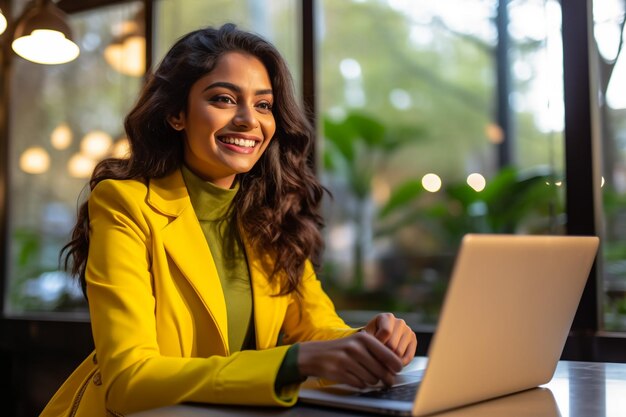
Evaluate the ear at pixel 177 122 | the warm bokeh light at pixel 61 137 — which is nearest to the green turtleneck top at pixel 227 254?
the ear at pixel 177 122

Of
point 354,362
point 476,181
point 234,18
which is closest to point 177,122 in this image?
point 354,362

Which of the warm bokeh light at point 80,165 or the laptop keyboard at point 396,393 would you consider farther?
the warm bokeh light at point 80,165

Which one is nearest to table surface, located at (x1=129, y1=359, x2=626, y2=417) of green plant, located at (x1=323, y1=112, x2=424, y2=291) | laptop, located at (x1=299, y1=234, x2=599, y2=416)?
laptop, located at (x1=299, y1=234, x2=599, y2=416)

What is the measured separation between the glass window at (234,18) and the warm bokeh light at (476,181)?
2.86 metres

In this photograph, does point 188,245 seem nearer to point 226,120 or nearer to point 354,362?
point 226,120

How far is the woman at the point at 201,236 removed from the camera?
1361 millimetres

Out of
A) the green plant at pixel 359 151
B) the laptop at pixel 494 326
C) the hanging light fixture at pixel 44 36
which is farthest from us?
the green plant at pixel 359 151

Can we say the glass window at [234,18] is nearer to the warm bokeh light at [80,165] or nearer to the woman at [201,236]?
the warm bokeh light at [80,165]

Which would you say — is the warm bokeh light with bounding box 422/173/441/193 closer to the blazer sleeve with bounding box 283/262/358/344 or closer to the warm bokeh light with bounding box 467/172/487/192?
the warm bokeh light with bounding box 467/172/487/192

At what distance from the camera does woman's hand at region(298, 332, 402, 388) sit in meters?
1.11

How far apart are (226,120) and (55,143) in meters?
2.79

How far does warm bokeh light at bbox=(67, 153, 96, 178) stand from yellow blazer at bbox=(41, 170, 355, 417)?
262cm

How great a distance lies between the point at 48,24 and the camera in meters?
2.85

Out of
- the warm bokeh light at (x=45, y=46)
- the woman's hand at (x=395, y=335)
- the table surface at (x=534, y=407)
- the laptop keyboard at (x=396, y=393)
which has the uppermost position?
the warm bokeh light at (x=45, y=46)
